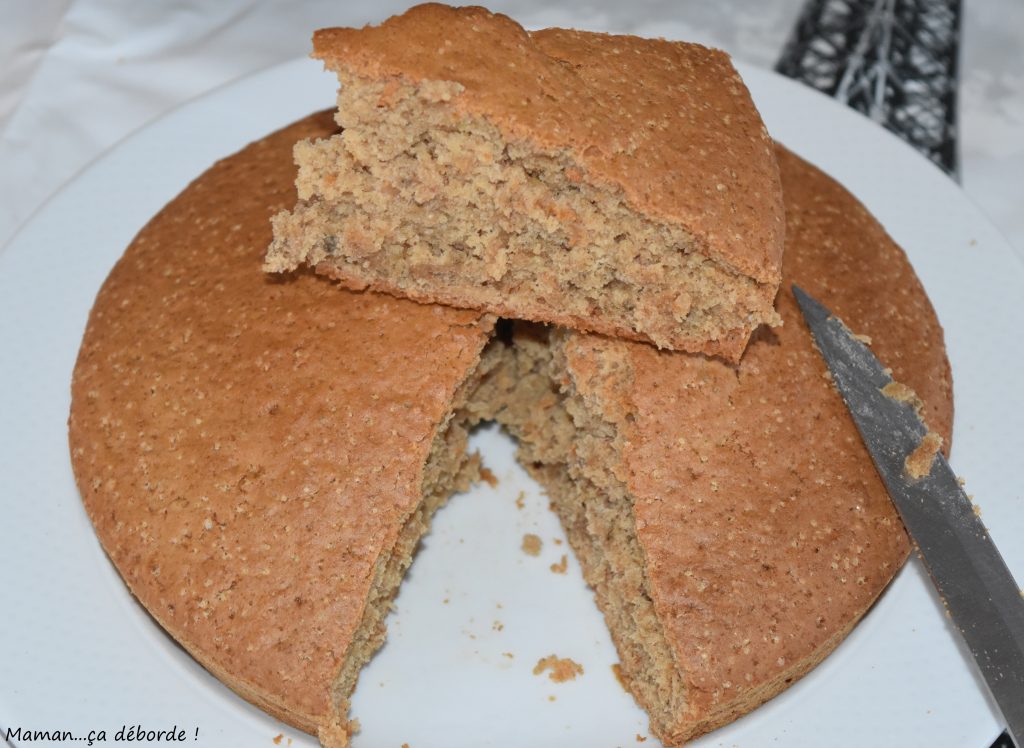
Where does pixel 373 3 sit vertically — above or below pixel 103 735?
above

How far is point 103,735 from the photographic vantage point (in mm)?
2920

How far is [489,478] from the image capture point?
3844mm

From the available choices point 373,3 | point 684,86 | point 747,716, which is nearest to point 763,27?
point 373,3

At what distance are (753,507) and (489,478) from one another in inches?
44.5

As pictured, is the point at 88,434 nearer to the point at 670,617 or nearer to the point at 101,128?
the point at 670,617

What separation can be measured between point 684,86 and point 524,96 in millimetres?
642

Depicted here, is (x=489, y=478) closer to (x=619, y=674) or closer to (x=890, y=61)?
(x=619, y=674)

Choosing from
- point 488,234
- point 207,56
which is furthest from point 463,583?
point 207,56

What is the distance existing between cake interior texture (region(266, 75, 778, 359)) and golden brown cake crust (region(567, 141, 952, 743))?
0.15 meters

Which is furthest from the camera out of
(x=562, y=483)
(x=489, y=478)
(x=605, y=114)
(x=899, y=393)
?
(x=489, y=478)

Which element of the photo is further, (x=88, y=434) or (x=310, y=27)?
(x=310, y=27)

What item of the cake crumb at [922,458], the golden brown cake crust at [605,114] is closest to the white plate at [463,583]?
the cake crumb at [922,458]

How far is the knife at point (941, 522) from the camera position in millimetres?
2914

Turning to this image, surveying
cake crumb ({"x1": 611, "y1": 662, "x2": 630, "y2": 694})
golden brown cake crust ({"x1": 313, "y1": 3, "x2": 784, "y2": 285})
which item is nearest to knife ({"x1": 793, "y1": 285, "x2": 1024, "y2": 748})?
golden brown cake crust ({"x1": 313, "y1": 3, "x2": 784, "y2": 285})
